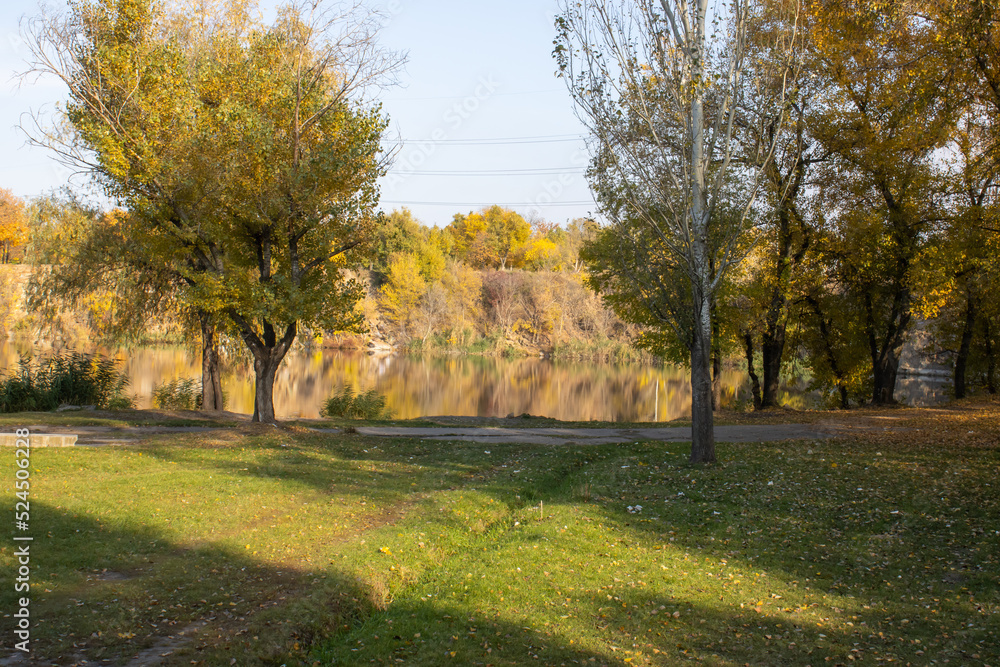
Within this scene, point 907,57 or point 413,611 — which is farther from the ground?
point 907,57

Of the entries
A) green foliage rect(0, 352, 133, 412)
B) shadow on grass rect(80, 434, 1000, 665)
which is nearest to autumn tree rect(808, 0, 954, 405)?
Answer: shadow on grass rect(80, 434, 1000, 665)

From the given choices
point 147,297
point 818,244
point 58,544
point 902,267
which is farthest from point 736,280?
point 58,544

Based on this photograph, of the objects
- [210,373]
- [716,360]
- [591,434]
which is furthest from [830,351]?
[210,373]

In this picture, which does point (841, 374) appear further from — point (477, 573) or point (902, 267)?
point (477, 573)

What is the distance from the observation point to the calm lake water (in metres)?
35.3

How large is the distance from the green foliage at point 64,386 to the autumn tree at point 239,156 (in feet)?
26.3

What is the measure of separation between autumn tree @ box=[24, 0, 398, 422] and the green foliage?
8.01 meters

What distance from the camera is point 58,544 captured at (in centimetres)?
838

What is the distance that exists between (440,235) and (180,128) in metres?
83.8

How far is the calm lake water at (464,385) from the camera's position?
35344 millimetres

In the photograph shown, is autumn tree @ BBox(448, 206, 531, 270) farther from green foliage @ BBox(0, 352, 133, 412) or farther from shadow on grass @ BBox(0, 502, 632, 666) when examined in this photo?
shadow on grass @ BBox(0, 502, 632, 666)

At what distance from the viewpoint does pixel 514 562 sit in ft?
28.1

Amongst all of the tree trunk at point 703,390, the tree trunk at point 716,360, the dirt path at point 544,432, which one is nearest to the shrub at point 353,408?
the dirt path at point 544,432

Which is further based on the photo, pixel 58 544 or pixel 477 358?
pixel 477 358
